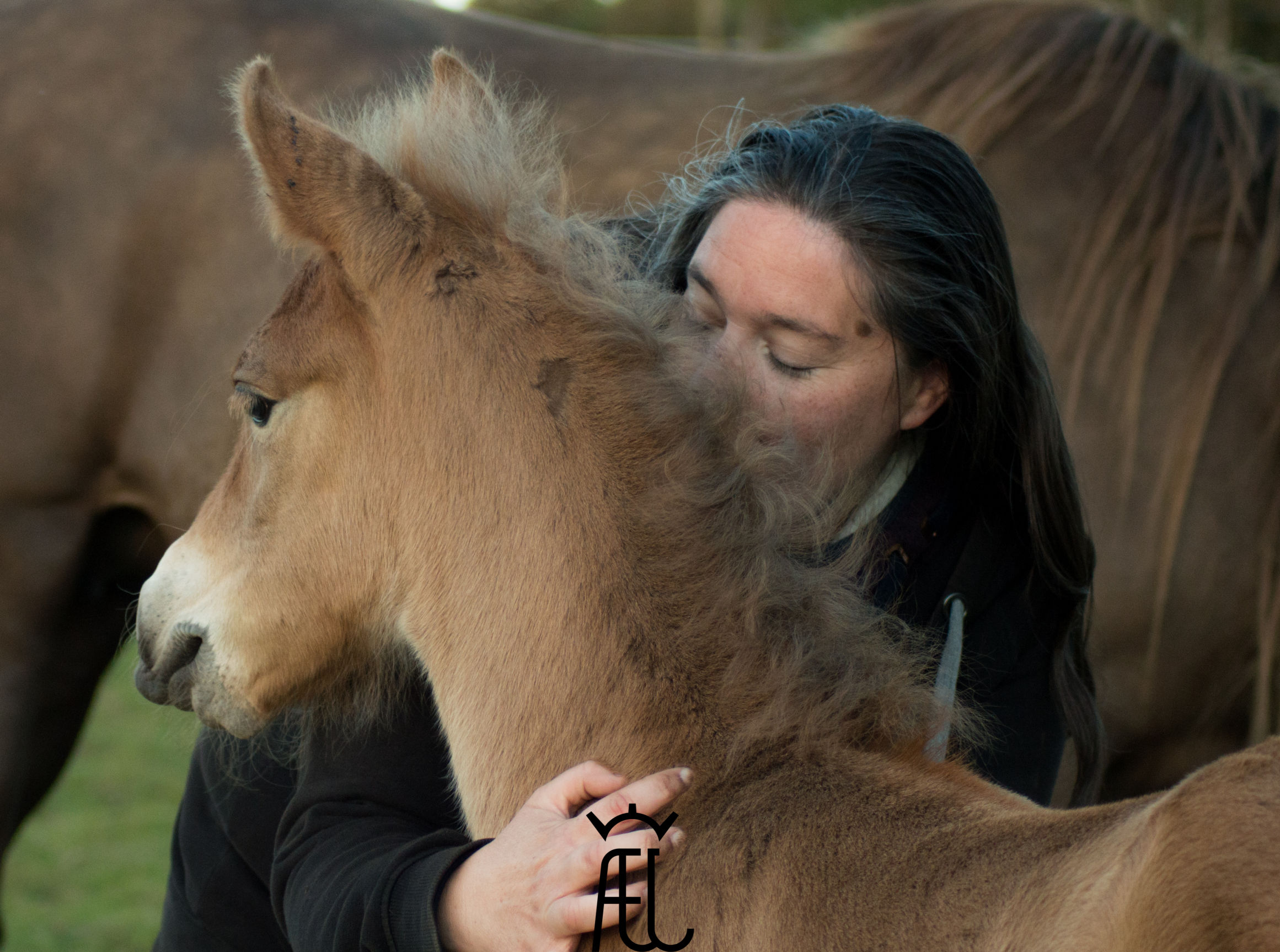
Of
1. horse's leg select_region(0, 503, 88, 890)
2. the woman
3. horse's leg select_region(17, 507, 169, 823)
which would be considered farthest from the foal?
horse's leg select_region(17, 507, 169, 823)

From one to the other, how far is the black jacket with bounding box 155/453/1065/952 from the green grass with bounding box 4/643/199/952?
1.39m

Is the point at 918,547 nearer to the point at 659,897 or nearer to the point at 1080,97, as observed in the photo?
the point at 659,897

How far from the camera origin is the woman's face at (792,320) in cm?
189

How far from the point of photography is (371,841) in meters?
1.71

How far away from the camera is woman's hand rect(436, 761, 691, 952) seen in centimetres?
142

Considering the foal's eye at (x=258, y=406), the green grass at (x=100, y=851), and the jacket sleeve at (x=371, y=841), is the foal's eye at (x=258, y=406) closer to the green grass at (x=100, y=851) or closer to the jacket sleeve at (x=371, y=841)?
the jacket sleeve at (x=371, y=841)

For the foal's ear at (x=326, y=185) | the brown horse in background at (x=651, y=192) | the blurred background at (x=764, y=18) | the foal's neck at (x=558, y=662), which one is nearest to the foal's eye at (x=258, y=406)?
the foal's ear at (x=326, y=185)

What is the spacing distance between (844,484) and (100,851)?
14.7ft

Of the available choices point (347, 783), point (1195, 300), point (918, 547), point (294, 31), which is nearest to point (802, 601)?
point (918, 547)

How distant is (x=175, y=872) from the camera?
2.26 meters

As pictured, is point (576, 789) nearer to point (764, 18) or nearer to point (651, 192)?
Answer: point (651, 192)

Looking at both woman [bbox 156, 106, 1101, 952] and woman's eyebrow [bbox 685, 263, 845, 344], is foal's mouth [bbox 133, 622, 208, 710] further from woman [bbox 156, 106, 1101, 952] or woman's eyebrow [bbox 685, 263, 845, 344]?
woman's eyebrow [bbox 685, 263, 845, 344]

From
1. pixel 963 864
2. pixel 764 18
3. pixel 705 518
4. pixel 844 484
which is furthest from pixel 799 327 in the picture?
pixel 764 18

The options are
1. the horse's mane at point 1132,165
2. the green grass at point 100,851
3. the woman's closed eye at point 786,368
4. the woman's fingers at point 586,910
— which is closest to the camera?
the woman's fingers at point 586,910
